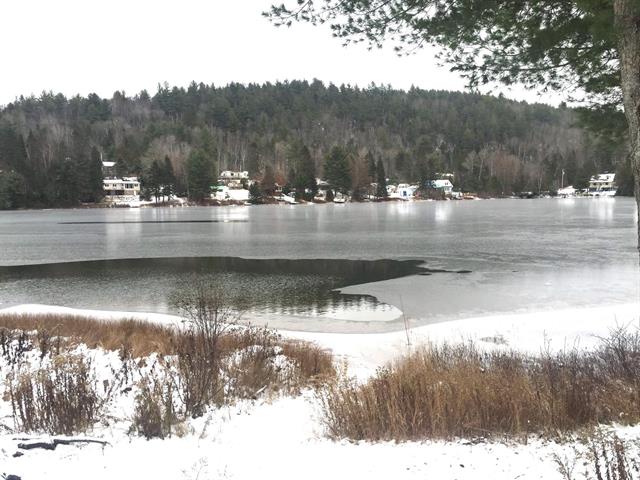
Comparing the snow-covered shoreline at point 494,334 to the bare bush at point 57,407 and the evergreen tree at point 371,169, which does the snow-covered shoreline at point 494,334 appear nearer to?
the bare bush at point 57,407

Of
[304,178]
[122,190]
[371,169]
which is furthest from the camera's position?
[371,169]

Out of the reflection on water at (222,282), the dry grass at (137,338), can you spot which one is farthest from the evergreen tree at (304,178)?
the dry grass at (137,338)

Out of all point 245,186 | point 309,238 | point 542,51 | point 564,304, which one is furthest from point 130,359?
point 245,186

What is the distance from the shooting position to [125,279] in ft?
71.5

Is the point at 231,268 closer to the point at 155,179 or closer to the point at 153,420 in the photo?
the point at 153,420

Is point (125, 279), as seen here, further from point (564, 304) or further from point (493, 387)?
point (493, 387)

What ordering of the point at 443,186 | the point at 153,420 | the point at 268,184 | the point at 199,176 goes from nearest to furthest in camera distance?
1. the point at 153,420
2. the point at 199,176
3. the point at 268,184
4. the point at 443,186

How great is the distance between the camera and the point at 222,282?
1998cm

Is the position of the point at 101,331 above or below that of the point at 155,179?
below

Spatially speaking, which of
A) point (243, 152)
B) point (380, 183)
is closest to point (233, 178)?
point (243, 152)

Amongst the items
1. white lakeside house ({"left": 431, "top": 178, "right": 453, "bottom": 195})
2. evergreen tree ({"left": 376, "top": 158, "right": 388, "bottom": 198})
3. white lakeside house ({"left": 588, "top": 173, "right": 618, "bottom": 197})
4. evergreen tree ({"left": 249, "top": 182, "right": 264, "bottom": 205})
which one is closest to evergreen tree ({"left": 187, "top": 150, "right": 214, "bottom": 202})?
evergreen tree ({"left": 249, "top": 182, "right": 264, "bottom": 205})

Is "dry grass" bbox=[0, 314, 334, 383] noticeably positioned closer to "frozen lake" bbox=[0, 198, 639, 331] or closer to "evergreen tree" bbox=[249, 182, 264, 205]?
"frozen lake" bbox=[0, 198, 639, 331]

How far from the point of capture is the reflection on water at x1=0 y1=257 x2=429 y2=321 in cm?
1614

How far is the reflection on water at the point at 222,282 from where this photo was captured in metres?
16.1
